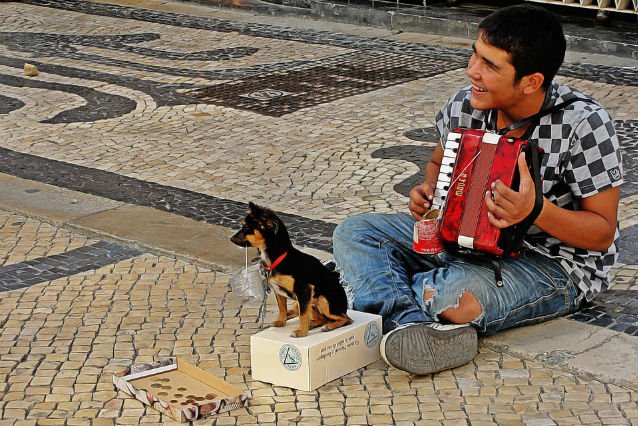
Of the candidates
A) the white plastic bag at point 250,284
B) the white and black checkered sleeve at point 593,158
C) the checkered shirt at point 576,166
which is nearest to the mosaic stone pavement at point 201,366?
the white plastic bag at point 250,284

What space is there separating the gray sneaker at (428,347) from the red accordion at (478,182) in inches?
12.0

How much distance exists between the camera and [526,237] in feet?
13.7

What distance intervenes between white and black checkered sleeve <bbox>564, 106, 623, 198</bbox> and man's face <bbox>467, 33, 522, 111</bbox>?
26 centimetres

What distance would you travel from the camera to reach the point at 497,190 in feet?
12.6

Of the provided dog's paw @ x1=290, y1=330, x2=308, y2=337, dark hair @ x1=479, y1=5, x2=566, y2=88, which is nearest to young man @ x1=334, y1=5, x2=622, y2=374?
dark hair @ x1=479, y1=5, x2=566, y2=88

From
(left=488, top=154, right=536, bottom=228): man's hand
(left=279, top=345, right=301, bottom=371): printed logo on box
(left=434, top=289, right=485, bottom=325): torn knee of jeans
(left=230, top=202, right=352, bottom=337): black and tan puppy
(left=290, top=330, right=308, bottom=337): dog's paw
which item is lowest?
(left=279, top=345, right=301, bottom=371): printed logo on box

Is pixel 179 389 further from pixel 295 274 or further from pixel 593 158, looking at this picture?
pixel 593 158

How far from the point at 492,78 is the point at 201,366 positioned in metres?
1.42

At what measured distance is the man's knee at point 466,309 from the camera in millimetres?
4082

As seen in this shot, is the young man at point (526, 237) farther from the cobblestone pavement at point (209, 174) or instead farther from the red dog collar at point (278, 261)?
the red dog collar at point (278, 261)

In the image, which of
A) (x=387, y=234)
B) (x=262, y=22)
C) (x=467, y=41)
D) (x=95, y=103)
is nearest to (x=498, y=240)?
(x=387, y=234)

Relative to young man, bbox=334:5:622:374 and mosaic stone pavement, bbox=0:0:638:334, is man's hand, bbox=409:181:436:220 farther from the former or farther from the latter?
mosaic stone pavement, bbox=0:0:638:334

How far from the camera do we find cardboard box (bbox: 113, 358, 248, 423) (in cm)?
374

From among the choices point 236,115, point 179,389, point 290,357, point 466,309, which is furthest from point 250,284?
point 236,115
